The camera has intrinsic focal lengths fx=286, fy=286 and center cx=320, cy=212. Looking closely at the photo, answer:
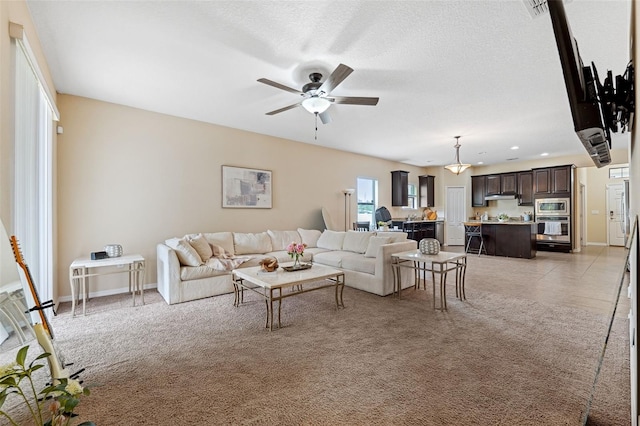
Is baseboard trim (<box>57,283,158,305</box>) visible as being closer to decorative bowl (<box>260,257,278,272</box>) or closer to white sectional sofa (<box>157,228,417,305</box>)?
white sectional sofa (<box>157,228,417,305</box>)

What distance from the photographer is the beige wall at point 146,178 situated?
3881mm

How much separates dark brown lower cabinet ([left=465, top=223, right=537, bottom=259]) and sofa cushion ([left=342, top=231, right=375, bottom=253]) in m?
4.40

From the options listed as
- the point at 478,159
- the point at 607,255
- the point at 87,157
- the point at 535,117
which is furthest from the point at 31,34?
the point at 607,255

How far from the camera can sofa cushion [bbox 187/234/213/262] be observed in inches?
165

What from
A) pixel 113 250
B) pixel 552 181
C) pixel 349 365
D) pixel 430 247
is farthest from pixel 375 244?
pixel 552 181

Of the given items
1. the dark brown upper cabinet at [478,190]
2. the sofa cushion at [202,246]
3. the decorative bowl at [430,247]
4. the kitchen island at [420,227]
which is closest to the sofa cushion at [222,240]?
the sofa cushion at [202,246]

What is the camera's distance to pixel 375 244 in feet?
14.3

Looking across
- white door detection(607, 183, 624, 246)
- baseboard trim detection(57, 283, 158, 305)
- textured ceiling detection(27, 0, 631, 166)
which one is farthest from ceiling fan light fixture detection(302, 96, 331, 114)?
white door detection(607, 183, 624, 246)

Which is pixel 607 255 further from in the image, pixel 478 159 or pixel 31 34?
pixel 31 34

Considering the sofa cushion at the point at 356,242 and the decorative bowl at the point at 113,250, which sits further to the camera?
the sofa cushion at the point at 356,242

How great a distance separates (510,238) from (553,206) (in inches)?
84.7

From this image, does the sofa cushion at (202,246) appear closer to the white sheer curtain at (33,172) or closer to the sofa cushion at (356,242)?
the white sheer curtain at (33,172)

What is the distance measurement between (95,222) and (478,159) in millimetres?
9237

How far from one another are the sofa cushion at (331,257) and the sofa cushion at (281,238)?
28.2 inches
